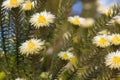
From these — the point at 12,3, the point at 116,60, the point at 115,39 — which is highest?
the point at 12,3

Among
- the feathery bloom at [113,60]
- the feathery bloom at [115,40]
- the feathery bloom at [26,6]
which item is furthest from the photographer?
the feathery bloom at [26,6]

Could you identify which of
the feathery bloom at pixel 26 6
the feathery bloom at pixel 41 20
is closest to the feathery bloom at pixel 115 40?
the feathery bloom at pixel 41 20

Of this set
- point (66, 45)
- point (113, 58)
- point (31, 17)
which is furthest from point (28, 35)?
point (113, 58)

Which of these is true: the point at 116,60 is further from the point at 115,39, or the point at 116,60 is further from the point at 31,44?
the point at 31,44

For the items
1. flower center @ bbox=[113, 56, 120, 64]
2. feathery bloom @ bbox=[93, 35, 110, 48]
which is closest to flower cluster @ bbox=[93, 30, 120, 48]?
feathery bloom @ bbox=[93, 35, 110, 48]

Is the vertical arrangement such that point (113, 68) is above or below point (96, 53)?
below

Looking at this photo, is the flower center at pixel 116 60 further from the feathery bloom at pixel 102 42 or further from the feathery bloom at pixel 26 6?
the feathery bloom at pixel 26 6

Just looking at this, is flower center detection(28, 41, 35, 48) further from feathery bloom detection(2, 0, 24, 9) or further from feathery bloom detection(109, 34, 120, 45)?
feathery bloom detection(109, 34, 120, 45)

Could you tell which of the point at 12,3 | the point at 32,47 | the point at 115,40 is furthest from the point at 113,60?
the point at 12,3

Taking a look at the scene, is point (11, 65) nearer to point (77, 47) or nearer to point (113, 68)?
point (77, 47)

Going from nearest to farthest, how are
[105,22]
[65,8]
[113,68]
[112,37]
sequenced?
[113,68] → [112,37] → [105,22] → [65,8]

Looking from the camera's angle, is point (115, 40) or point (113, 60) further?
point (115, 40)
